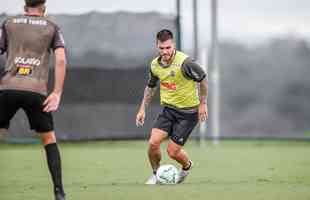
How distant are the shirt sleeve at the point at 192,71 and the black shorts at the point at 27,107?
9.89ft

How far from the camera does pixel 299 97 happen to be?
20.8 metres

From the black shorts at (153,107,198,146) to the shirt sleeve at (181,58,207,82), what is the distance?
0.48 meters

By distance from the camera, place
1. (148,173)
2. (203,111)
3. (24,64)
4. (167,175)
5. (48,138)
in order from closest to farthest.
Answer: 1. (24,64)
2. (48,138)
3. (203,111)
4. (167,175)
5. (148,173)

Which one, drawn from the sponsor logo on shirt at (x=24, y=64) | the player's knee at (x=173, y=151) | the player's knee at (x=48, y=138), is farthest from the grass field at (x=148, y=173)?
the sponsor logo on shirt at (x=24, y=64)

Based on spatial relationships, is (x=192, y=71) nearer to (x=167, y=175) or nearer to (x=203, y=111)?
(x=203, y=111)

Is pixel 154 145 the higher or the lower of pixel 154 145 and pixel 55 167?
the lower

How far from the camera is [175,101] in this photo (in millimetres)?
11266

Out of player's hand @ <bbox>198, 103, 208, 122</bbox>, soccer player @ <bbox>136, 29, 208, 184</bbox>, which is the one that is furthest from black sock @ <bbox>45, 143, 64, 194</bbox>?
player's hand @ <bbox>198, 103, 208, 122</bbox>

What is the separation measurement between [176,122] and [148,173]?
4.74 feet

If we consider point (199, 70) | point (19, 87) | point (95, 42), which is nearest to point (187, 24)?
point (95, 42)

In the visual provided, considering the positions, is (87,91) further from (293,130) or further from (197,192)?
(197,192)

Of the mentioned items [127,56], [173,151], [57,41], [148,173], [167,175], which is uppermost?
[57,41]

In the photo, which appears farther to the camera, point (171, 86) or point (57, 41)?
point (171, 86)

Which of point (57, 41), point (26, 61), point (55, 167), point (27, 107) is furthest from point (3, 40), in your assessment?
point (55, 167)
